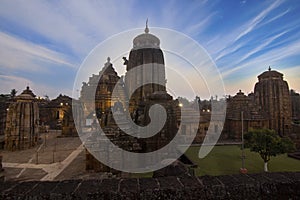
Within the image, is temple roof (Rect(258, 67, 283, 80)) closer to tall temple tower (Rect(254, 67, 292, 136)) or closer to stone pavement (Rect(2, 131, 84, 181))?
tall temple tower (Rect(254, 67, 292, 136))

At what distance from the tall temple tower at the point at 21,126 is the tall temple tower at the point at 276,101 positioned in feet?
114

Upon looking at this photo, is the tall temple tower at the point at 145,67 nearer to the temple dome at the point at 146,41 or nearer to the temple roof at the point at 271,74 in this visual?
the temple dome at the point at 146,41

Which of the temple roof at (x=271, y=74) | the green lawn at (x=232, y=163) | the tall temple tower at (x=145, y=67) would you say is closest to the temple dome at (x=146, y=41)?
the tall temple tower at (x=145, y=67)

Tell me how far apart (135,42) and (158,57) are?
3.98m

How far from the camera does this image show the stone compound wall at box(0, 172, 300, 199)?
2354 millimetres

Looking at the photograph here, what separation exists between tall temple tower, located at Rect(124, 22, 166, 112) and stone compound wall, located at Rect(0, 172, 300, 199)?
60.7 ft

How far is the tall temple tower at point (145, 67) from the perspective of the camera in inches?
852

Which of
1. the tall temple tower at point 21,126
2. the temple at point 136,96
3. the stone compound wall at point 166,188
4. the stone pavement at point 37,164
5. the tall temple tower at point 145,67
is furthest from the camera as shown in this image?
the tall temple tower at point 145,67

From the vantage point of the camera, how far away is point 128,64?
23406mm

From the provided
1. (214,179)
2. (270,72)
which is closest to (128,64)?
(214,179)

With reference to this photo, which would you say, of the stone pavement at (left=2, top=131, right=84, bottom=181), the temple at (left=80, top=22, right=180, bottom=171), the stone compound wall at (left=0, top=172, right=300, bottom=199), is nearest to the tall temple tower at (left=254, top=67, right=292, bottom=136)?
the temple at (left=80, top=22, right=180, bottom=171)

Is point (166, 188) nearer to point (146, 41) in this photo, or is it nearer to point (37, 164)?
point (37, 164)

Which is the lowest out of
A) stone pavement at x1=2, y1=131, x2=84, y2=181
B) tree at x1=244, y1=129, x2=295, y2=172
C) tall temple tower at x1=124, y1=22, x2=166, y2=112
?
stone pavement at x1=2, y1=131, x2=84, y2=181

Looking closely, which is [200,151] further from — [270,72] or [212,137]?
[270,72]
